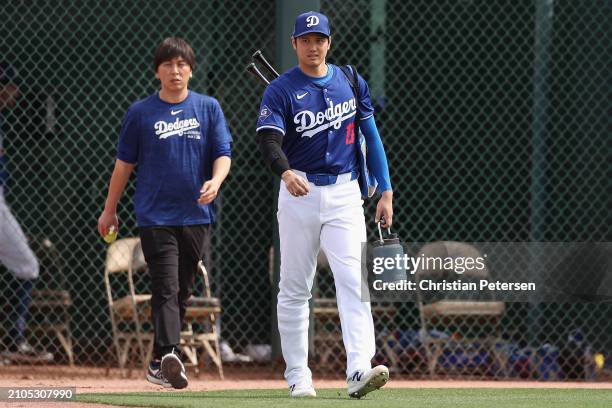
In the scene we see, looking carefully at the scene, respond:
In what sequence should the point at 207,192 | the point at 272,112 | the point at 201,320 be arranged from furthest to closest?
1. the point at 201,320
2. the point at 207,192
3. the point at 272,112

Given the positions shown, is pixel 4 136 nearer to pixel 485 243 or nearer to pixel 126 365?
pixel 126 365

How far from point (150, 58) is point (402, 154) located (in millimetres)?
2083

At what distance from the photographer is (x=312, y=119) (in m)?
6.18

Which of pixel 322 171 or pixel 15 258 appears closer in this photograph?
pixel 322 171

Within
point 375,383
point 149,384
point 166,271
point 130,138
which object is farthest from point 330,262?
point 149,384

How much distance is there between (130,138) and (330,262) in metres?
1.40

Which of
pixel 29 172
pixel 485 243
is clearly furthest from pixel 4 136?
pixel 485 243

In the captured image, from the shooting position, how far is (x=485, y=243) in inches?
380

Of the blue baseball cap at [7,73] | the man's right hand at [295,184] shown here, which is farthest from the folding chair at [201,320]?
the man's right hand at [295,184]

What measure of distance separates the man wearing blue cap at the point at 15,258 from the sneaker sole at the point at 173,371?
111 inches

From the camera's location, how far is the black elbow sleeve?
5.94m

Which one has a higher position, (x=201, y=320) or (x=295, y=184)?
(x=295, y=184)

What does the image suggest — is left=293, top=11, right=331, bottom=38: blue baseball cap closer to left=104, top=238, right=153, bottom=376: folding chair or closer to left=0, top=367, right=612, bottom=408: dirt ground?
left=0, top=367, right=612, bottom=408: dirt ground

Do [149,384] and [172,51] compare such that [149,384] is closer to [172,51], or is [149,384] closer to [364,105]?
[172,51]
